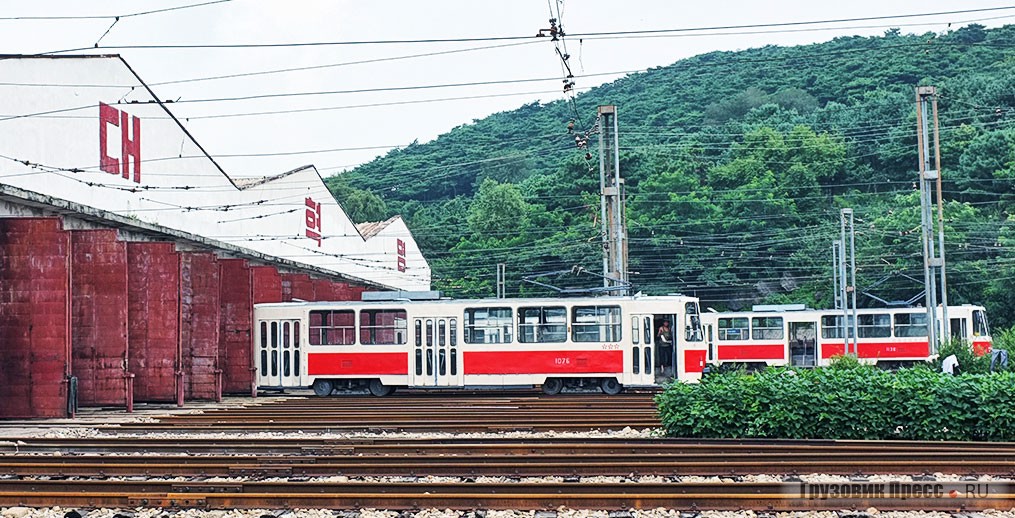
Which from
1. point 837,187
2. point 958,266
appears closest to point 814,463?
point 958,266

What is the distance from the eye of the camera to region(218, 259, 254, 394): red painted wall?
31281 millimetres

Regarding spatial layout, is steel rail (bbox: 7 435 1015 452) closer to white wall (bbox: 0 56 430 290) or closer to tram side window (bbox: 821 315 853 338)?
white wall (bbox: 0 56 430 290)

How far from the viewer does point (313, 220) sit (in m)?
52.8

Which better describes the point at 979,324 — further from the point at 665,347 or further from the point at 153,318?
the point at 153,318

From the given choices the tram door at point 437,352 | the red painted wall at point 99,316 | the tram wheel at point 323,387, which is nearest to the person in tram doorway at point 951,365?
the tram door at point 437,352

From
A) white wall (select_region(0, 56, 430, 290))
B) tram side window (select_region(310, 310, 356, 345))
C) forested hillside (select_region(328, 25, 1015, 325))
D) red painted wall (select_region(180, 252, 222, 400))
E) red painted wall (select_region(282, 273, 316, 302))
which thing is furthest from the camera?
forested hillside (select_region(328, 25, 1015, 325))

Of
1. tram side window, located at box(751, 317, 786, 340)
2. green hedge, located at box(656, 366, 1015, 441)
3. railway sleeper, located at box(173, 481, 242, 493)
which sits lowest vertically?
railway sleeper, located at box(173, 481, 242, 493)

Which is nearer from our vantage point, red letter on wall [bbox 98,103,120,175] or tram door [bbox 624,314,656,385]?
tram door [bbox 624,314,656,385]

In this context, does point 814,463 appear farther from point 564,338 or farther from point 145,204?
point 145,204

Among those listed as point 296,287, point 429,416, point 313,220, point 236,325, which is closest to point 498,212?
point 313,220

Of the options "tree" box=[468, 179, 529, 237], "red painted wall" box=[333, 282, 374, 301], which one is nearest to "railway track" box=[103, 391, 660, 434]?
"red painted wall" box=[333, 282, 374, 301]

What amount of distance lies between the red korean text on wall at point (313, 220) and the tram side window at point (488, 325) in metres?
24.4

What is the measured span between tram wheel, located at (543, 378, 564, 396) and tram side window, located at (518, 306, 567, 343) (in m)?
1.33

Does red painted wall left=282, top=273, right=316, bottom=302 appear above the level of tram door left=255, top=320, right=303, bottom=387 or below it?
above
